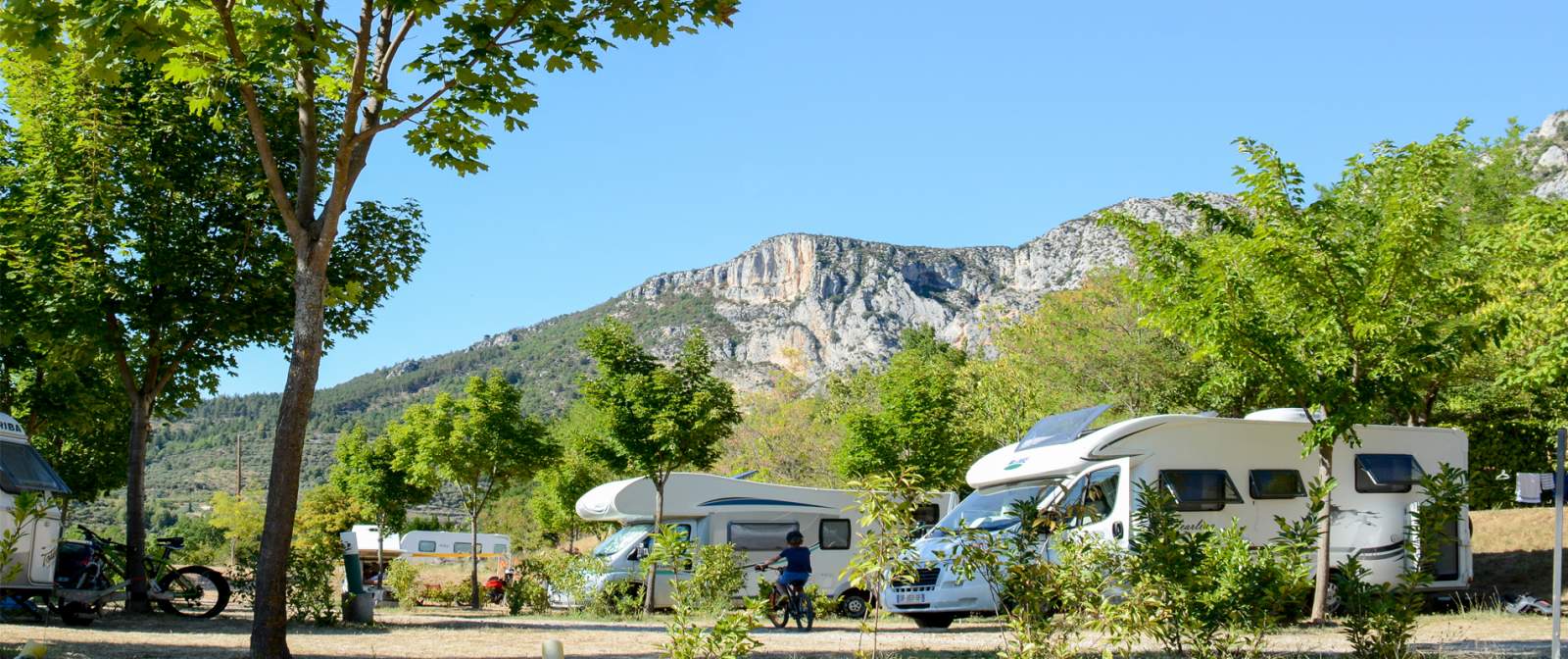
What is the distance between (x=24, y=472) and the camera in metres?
12.2

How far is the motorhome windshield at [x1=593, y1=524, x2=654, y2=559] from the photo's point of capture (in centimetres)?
2017

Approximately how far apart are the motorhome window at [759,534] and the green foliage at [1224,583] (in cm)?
1392

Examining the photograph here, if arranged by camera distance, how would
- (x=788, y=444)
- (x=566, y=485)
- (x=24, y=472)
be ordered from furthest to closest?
(x=788, y=444), (x=566, y=485), (x=24, y=472)

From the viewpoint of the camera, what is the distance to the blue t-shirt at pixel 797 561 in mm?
14789

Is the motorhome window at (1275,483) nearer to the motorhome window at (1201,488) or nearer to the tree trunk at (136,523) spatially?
the motorhome window at (1201,488)

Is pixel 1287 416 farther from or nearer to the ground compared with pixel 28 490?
farther from the ground

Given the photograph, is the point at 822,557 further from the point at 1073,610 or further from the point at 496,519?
the point at 496,519

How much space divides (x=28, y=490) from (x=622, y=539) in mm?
10040

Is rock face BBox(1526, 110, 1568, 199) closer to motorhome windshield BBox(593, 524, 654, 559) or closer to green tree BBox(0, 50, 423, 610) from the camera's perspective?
motorhome windshield BBox(593, 524, 654, 559)

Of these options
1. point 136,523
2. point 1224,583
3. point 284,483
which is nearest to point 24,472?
point 136,523

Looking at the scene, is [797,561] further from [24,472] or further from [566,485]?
[566,485]

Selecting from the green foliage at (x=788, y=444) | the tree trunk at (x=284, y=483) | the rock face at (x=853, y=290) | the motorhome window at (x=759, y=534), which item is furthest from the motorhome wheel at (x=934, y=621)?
the rock face at (x=853, y=290)

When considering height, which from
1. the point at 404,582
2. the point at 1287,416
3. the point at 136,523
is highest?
the point at 1287,416

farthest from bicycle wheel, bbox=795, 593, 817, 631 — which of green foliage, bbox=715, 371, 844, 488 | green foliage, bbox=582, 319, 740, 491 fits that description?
green foliage, bbox=715, 371, 844, 488
